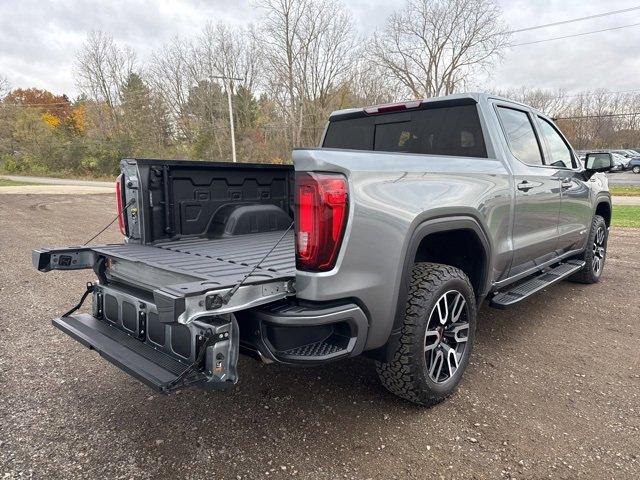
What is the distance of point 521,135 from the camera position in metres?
3.76

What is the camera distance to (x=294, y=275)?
2137 mm

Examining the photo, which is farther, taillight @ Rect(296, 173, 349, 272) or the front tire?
the front tire

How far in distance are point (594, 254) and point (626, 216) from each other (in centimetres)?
857

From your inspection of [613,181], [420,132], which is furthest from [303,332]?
[613,181]

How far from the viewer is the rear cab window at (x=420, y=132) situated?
3395mm

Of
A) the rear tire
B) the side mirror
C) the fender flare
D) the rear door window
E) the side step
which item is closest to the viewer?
the fender flare

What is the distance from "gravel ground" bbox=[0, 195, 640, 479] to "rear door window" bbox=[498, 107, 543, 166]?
61.4 inches

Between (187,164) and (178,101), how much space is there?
1416 inches

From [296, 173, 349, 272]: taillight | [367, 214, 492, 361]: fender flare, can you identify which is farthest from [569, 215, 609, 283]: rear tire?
[296, 173, 349, 272]: taillight

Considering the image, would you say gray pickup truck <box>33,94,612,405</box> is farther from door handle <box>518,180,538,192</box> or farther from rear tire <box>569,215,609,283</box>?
rear tire <box>569,215,609,283</box>

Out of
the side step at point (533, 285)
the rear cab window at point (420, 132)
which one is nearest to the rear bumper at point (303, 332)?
the side step at point (533, 285)

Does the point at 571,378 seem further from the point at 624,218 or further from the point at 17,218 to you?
the point at 17,218

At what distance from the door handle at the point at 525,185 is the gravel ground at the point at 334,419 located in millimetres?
1299

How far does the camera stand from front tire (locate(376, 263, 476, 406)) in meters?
2.49
